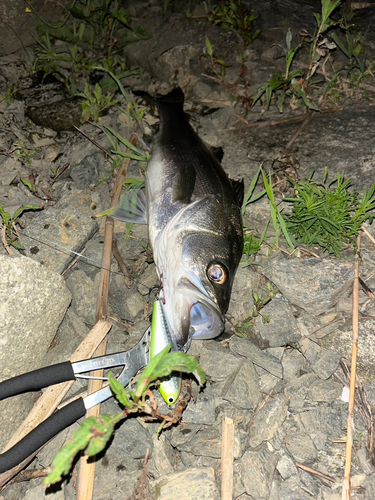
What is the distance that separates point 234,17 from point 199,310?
4457mm

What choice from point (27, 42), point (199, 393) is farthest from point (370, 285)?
point (27, 42)

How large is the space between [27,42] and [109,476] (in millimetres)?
5137

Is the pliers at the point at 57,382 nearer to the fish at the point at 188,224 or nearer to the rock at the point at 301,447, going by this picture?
the fish at the point at 188,224

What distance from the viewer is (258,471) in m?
2.96

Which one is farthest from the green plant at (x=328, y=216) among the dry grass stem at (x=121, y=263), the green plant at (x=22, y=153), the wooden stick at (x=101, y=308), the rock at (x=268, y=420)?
the green plant at (x=22, y=153)

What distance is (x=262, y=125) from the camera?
5.10m

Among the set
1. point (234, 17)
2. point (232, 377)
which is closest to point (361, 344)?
point (232, 377)

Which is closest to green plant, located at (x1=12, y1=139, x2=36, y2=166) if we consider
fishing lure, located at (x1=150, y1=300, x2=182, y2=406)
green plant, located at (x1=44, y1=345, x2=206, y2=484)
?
fishing lure, located at (x1=150, y1=300, x2=182, y2=406)

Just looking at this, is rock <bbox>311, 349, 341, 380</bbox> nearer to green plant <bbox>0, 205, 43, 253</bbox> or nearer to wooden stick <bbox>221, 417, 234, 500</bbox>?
wooden stick <bbox>221, 417, 234, 500</bbox>

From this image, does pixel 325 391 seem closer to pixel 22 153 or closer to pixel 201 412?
pixel 201 412

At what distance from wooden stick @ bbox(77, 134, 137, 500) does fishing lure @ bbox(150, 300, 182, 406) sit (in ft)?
1.58

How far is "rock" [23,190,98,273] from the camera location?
12.7ft

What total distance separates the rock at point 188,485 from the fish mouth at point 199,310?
0.88 m

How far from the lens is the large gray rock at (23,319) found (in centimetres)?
313
